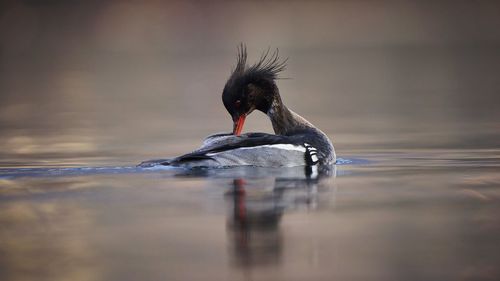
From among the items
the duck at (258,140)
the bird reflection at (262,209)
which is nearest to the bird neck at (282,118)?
the duck at (258,140)

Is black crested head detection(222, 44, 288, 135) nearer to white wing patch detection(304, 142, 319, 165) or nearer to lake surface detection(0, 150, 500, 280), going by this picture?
white wing patch detection(304, 142, 319, 165)

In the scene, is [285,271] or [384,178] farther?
[384,178]

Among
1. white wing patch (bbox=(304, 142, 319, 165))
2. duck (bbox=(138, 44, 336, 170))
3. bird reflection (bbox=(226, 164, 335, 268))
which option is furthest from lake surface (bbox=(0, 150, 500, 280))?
white wing patch (bbox=(304, 142, 319, 165))

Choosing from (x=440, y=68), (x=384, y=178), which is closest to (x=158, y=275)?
(x=384, y=178)

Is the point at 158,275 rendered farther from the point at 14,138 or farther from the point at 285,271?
the point at 14,138

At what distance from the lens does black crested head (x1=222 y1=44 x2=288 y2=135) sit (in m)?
14.0

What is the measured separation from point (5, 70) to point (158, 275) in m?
35.7

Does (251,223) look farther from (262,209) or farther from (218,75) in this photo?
(218,75)

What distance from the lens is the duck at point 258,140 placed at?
12898mm

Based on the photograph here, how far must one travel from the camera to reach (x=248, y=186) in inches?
452

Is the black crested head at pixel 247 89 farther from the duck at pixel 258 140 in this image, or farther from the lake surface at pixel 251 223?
the lake surface at pixel 251 223

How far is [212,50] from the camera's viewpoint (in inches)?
2355

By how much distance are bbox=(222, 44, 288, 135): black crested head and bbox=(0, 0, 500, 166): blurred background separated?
4.58ft

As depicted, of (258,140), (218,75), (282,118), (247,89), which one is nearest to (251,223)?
(258,140)
